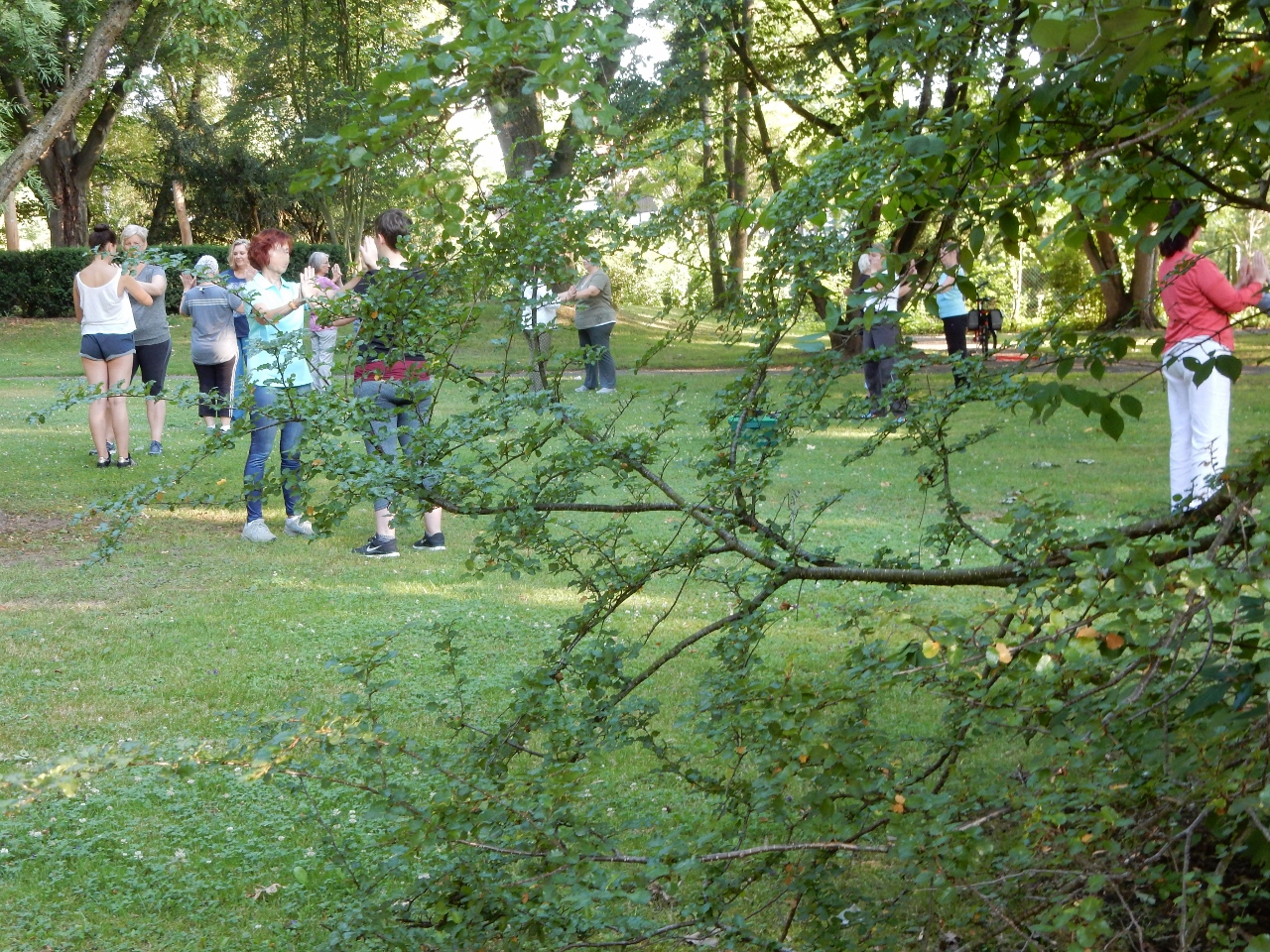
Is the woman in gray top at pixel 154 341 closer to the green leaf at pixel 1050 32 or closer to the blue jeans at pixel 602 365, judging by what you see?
the blue jeans at pixel 602 365

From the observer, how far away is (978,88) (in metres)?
3.32

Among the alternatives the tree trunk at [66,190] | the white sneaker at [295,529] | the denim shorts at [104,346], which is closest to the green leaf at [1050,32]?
the white sneaker at [295,529]

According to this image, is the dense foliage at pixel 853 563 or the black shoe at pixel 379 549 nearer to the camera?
the dense foliage at pixel 853 563

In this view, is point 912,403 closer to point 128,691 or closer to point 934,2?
point 934,2

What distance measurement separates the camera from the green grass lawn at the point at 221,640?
3.88 meters

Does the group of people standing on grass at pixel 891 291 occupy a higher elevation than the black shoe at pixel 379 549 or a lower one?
higher

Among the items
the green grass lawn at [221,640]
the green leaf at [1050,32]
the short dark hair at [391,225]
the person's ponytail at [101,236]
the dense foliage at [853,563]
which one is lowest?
the green grass lawn at [221,640]

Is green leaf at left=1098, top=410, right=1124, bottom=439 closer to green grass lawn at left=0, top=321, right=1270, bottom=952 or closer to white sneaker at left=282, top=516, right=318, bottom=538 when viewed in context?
green grass lawn at left=0, top=321, right=1270, bottom=952

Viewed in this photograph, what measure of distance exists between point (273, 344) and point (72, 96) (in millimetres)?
6692

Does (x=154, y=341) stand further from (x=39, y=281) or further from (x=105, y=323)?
(x=39, y=281)

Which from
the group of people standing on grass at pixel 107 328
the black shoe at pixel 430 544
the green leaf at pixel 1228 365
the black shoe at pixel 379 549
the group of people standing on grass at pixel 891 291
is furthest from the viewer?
the group of people standing on grass at pixel 107 328

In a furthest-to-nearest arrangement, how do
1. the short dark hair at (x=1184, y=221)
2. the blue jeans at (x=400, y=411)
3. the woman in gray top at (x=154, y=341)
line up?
1. the woman in gray top at (x=154, y=341)
2. the blue jeans at (x=400, y=411)
3. the short dark hair at (x=1184, y=221)

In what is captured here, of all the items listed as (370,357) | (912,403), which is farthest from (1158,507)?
(370,357)

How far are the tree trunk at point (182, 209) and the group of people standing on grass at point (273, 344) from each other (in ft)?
84.5
